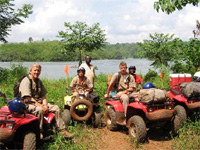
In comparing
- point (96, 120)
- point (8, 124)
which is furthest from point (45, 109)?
point (96, 120)

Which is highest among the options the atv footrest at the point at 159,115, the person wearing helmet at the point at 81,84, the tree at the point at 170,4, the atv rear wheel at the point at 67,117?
the tree at the point at 170,4

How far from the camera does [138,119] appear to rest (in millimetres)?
5090

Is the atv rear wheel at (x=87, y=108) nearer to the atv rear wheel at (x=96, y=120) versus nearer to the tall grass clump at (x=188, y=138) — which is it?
the atv rear wheel at (x=96, y=120)

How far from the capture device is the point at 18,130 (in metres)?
4.16

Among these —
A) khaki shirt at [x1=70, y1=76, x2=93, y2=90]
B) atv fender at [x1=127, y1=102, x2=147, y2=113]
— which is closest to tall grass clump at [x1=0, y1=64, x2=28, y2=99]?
khaki shirt at [x1=70, y1=76, x2=93, y2=90]

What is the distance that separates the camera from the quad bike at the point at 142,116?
4.95 m

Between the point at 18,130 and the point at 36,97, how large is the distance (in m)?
0.94

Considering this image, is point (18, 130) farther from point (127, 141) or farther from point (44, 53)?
point (44, 53)

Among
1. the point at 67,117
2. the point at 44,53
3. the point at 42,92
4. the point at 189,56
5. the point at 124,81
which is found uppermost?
the point at 44,53

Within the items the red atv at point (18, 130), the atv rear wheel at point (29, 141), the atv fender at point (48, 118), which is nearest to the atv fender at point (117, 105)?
the atv fender at point (48, 118)

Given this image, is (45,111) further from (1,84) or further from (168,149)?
(1,84)

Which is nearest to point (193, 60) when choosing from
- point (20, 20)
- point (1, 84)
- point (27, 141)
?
point (27, 141)

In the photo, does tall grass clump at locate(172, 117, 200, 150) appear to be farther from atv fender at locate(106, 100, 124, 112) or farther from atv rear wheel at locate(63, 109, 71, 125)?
atv rear wheel at locate(63, 109, 71, 125)

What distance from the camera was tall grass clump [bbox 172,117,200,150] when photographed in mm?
4730
